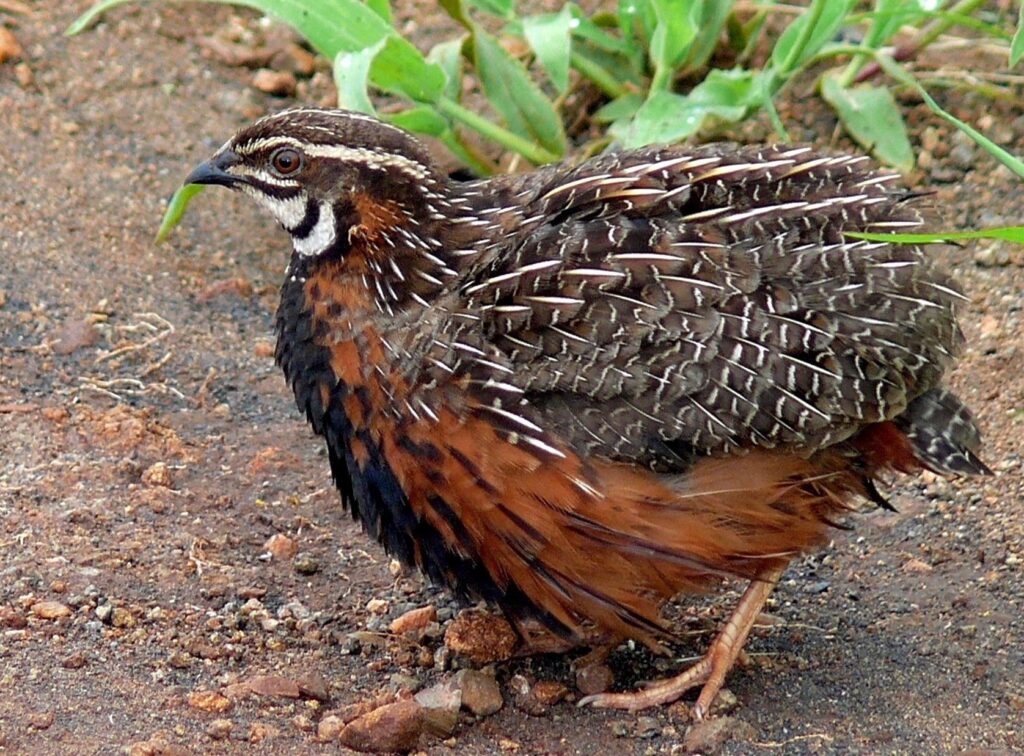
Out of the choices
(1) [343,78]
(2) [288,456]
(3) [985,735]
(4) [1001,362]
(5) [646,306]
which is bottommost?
(3) [985,735]

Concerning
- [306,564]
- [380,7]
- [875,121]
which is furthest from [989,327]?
[306,564]

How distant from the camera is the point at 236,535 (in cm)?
554

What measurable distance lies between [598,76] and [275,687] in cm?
382

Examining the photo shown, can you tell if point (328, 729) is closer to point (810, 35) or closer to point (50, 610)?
point (50, 610)

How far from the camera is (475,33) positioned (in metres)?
7.12

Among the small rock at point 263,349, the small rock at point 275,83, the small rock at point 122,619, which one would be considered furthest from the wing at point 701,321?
the small rock at point 275,83

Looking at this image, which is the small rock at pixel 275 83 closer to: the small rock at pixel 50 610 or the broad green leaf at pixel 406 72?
the broad green leaf at pixel 406 72

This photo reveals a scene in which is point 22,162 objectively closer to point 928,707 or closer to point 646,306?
point 646,306

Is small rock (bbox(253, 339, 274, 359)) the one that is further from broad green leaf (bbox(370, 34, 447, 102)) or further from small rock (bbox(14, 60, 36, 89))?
small rock (bbox(14, 60, 36, 89))

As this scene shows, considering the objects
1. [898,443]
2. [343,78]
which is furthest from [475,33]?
[898,443]

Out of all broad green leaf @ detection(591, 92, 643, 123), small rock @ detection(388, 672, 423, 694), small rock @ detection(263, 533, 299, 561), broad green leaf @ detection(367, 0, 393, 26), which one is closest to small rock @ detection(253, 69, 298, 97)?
broad green leaf @ detection(367, 0, 393, 26)

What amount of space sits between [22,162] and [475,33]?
7.46ft

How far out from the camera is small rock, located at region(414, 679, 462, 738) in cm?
451

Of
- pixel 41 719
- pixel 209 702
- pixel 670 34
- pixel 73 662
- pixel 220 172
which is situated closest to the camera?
pixel 41 719
